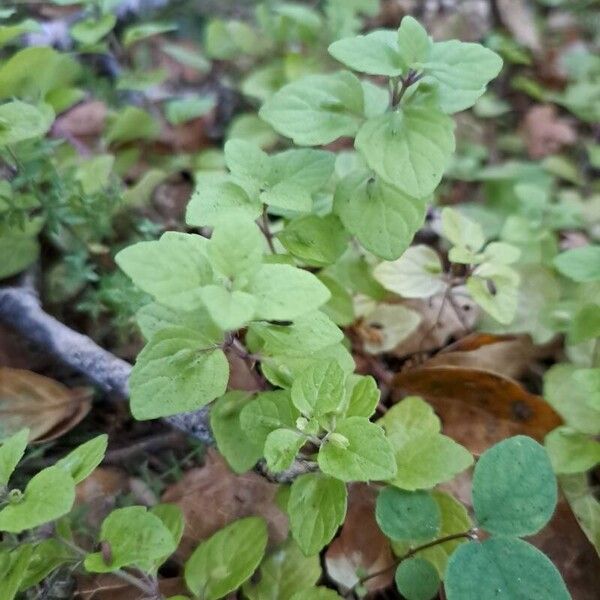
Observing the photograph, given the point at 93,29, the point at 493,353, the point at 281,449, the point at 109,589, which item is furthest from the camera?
the point at 93,29

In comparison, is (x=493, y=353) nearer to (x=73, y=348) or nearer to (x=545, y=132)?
(x=73, y=348)

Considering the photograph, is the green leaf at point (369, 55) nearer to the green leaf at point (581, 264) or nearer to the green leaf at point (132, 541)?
the green leaf at point (581, 264)

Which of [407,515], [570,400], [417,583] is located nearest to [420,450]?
[407,515]

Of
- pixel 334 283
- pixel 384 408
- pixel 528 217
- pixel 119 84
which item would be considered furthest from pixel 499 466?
pixel 119 84

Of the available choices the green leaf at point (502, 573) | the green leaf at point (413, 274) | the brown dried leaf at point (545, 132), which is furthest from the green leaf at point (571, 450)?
the brown dried leaf at point (545, 132)

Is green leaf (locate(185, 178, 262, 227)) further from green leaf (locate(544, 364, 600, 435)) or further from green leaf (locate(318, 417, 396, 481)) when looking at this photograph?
green leaf (locate(544, 364, 600, 435))

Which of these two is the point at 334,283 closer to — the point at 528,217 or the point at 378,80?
the point at 528,217
